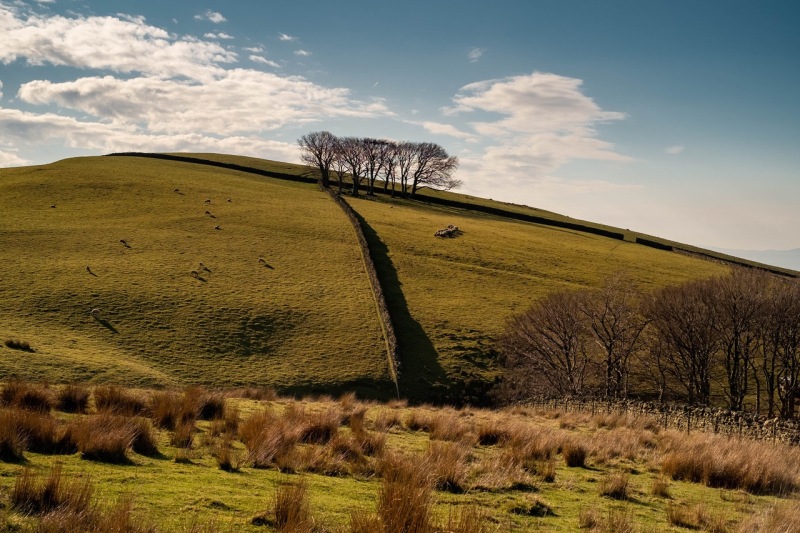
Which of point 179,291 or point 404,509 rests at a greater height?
point 404,509

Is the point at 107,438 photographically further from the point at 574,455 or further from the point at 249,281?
the point at 249,281

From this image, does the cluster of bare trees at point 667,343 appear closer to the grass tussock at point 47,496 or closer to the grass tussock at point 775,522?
the grass tussock at point 775,522

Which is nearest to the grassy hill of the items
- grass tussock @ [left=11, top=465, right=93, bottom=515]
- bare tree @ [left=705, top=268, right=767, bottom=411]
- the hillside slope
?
the hillside slope

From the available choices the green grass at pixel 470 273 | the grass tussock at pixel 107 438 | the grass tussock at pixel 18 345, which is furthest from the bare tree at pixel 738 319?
the grass tussock at pixel 18 345

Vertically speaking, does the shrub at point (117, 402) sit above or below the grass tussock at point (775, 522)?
below

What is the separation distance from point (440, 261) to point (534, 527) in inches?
2120

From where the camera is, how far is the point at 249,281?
1834 inches

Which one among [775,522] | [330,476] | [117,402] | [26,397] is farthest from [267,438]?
[775,522]

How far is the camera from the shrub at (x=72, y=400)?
41.1 feet

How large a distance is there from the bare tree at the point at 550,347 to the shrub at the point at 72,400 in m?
31.0

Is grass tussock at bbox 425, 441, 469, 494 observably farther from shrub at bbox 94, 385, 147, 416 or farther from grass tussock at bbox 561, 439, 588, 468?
shrub at bbox 94, 385, 147, 416

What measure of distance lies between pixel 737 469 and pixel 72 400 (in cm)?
1504

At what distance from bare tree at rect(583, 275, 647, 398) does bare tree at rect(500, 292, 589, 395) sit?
106cm

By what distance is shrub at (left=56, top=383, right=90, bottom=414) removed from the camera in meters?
12.5
